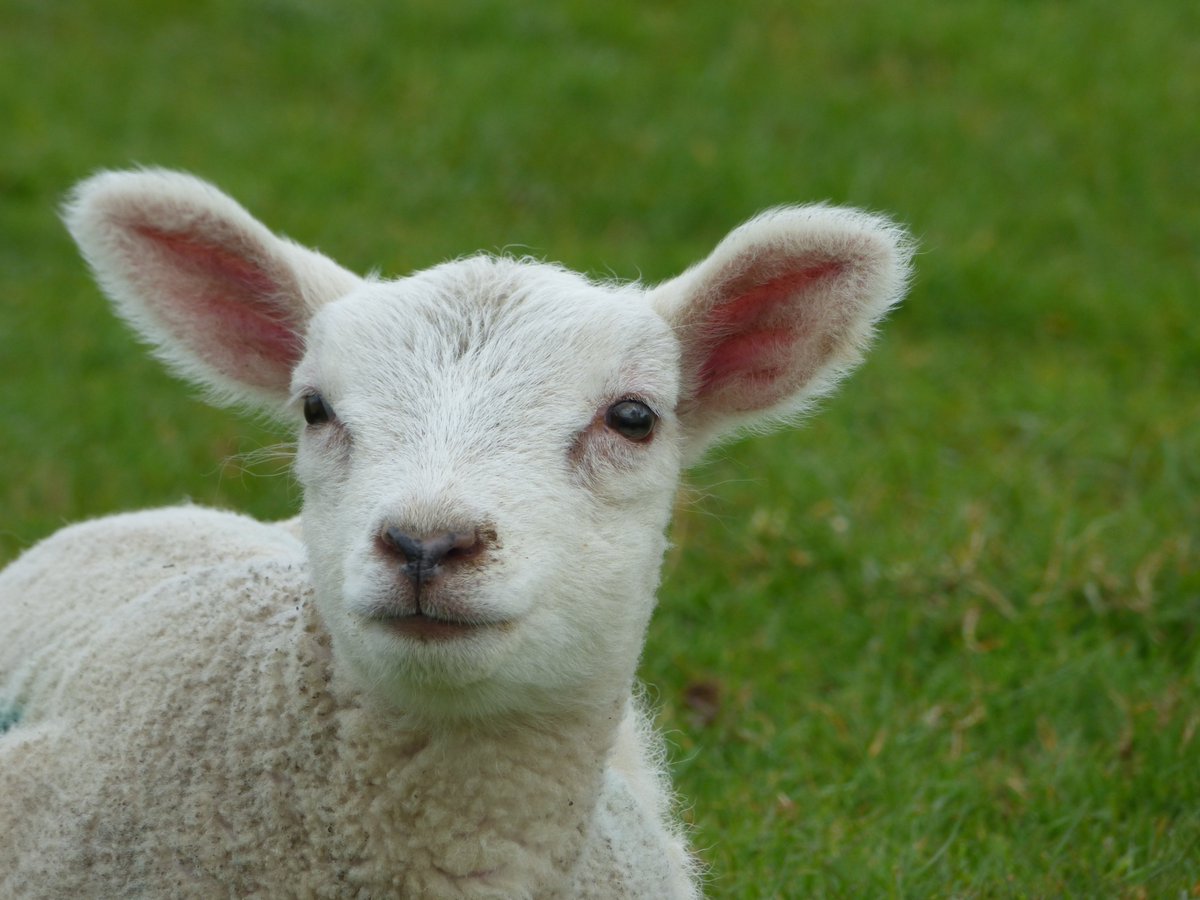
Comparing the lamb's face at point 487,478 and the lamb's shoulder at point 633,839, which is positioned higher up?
the lamb's face at point 487,478

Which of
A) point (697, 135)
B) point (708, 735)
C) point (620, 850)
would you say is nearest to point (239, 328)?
point (620, 850)

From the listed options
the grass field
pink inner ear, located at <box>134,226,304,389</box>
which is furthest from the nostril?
the grass field

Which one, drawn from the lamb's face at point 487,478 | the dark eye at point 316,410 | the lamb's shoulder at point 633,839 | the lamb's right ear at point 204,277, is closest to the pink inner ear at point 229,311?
the lamb's right ear at point 204,277

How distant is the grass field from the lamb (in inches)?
24.7

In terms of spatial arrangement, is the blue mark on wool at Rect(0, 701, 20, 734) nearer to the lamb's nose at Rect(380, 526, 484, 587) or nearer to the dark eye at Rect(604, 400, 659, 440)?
the lamb's nose at Rect(380, 526, 484, 587)

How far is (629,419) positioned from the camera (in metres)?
3.23

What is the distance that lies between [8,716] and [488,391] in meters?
1.55

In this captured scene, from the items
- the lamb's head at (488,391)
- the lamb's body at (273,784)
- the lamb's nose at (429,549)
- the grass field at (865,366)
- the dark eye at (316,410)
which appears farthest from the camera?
the grass field at (865,366)

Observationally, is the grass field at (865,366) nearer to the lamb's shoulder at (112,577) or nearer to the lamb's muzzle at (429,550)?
the lamb's shoulder at (112,577)

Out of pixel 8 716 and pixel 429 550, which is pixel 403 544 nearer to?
pixel 429 550

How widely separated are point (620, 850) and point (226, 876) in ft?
2.73

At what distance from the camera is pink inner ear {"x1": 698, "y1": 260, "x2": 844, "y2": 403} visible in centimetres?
356

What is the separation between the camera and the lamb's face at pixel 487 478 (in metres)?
2.80

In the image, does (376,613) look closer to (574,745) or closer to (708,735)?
(574,745)
